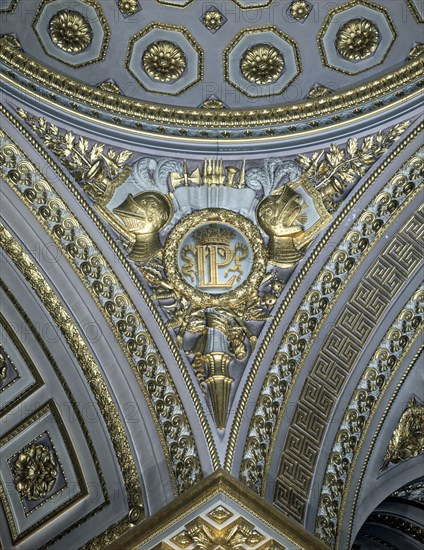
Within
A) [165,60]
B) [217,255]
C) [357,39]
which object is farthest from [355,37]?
[217,255]

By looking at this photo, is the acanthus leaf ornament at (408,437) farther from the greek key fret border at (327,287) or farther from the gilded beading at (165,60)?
the gilded beading at (165,60)

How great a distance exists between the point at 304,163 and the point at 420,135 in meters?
1.15

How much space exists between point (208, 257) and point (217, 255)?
0.29ft

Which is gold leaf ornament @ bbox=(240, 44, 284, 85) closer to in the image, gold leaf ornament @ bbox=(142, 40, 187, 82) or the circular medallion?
gold leaf ornament @ bbox=(142, 40, 187, 82)

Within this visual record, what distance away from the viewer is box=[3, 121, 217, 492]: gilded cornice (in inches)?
480

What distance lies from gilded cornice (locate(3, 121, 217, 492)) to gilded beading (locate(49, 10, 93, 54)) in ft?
3.16

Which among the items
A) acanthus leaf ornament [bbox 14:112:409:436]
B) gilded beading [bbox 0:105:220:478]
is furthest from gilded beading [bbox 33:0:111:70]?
acanthus leaf ornament [bbox 14:112:409:436]

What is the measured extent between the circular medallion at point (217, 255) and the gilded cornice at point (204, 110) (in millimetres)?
852

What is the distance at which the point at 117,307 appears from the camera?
12.5 m

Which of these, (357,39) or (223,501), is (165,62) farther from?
(223,501)

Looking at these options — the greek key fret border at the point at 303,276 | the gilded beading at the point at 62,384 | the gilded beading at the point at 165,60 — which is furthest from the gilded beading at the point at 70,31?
the greek key fret border at the point at 303,276

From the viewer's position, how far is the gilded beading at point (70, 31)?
12406 millimetres

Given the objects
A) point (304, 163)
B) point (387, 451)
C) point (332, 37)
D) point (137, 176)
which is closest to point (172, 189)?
point (137, 176)

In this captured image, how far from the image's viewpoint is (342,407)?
1279 centimetres
